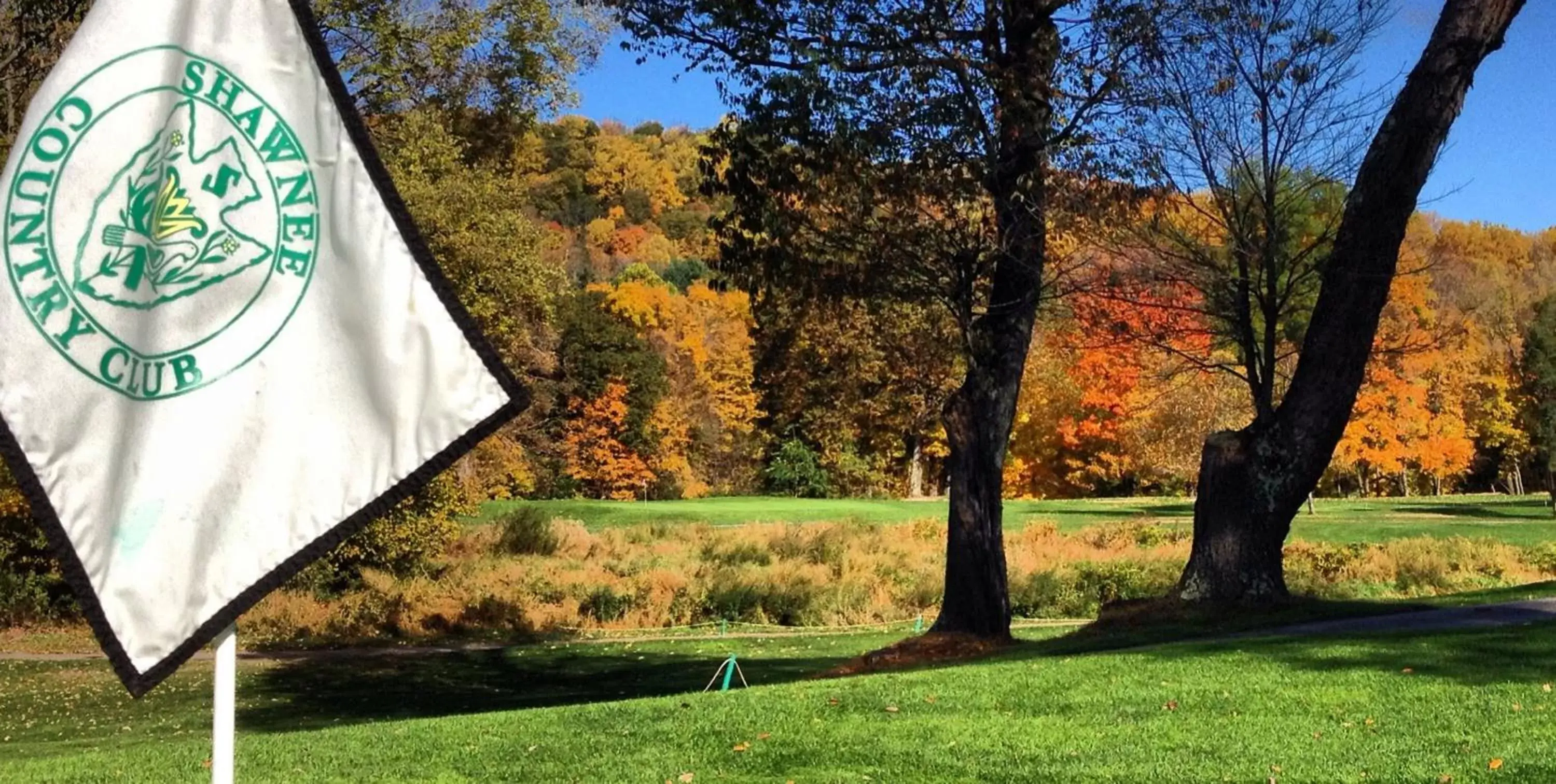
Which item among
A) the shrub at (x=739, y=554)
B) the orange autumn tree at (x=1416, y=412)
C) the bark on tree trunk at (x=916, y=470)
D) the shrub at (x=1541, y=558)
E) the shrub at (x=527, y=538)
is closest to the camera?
the shrub at (x=1541, y=558)

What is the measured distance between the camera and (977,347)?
15.0m

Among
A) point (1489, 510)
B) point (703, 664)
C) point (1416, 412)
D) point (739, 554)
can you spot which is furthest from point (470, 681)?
point (1416, 412)

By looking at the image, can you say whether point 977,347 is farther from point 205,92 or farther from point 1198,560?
point 205,92

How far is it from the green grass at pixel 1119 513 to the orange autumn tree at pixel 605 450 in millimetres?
4855

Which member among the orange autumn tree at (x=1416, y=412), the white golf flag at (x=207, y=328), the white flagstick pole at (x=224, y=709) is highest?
the orange autumn tree at (x=1416, y=412)

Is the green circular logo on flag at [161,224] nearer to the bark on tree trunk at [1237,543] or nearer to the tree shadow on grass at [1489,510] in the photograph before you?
the bark on tree trunk at [1237,543]

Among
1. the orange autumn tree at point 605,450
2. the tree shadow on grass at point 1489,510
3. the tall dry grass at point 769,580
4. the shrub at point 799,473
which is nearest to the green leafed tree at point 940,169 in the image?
the tall dry grass at point 769,580

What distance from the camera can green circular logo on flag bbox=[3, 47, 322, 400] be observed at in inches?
105

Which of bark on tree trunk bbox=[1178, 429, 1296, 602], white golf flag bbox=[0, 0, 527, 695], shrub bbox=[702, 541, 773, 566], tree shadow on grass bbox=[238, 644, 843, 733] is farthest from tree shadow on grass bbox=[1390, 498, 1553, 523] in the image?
white golf flag bbox=[0, 0, 527, 695]

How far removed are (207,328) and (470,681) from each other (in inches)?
666

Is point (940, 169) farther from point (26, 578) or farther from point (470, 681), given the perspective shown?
point (26, 578)

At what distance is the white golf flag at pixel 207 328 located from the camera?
265 cm

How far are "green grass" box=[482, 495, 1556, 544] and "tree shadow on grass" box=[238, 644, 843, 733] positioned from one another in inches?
621

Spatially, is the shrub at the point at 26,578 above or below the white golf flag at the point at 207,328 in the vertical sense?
below
